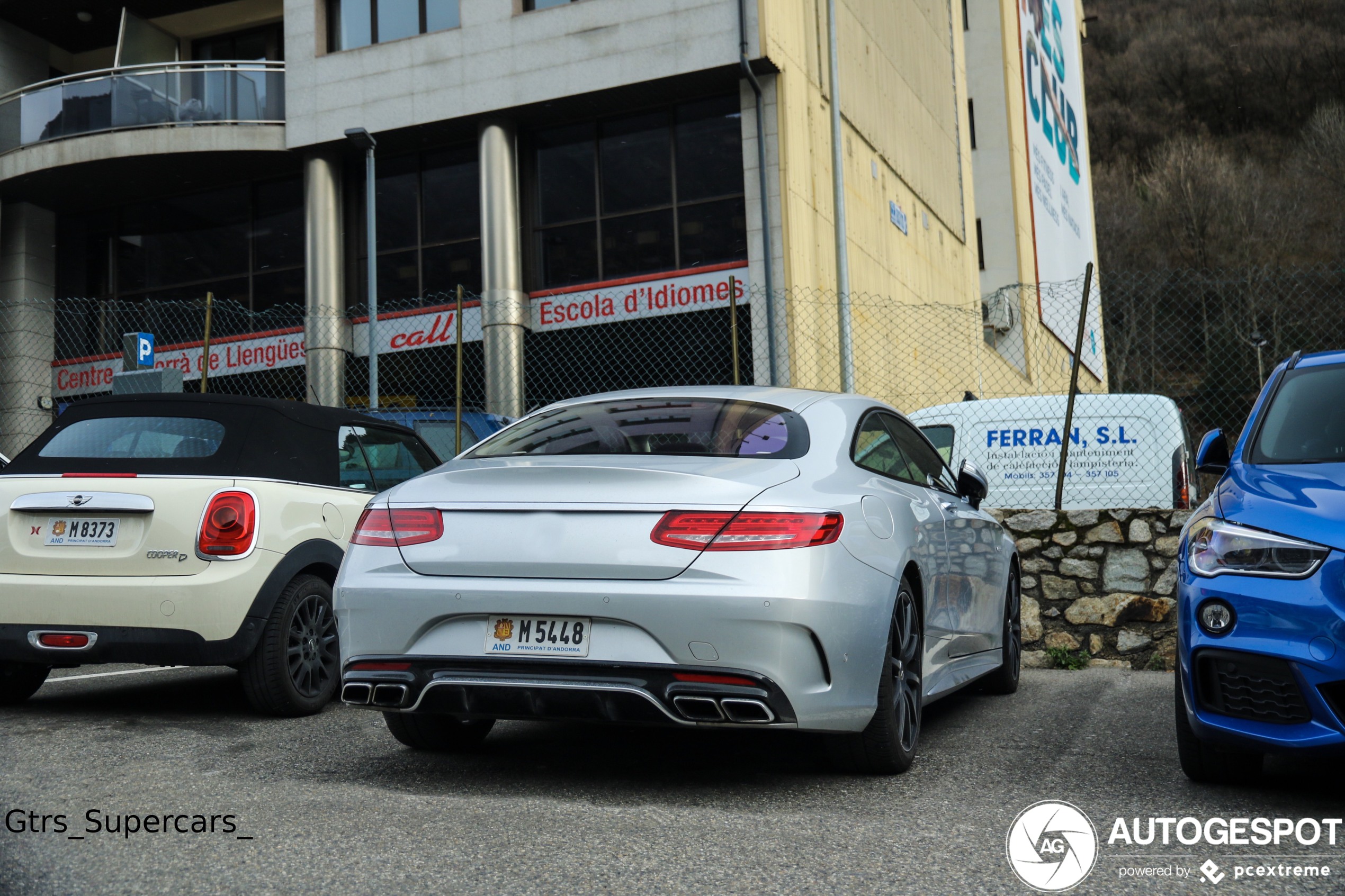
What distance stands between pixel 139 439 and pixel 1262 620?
4644 mm

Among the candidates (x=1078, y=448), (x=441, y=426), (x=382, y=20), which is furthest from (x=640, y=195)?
(x=1078, y=448)

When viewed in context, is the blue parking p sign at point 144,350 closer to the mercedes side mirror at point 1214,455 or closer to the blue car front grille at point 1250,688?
the mercedes side mirror at point 1214,455

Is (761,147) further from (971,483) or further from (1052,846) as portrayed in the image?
(1052,846)

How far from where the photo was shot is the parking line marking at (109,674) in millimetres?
7312

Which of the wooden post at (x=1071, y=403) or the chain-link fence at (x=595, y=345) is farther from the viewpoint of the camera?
the chain-link fence at (x=595, y=345)

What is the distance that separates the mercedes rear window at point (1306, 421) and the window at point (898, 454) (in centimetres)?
129

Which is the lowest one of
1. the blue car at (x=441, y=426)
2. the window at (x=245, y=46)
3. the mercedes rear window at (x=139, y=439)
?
A: the mercedes rear window at (x=139, y=439)

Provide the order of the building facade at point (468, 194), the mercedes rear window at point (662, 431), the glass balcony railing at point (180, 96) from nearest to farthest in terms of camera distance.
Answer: the mercedes rear window at point (662, 431), the building facade at point (468, 194), the glass balcony railing at point (180, 96)

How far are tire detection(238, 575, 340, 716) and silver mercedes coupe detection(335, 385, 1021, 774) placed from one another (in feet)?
4.83

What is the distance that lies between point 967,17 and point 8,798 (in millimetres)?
38754

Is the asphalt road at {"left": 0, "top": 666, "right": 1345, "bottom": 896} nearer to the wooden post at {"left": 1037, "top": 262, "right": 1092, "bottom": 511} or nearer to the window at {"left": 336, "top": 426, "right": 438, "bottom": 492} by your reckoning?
the window at {"left": 336, "top": 426, "right": 438, "bottom": 492}

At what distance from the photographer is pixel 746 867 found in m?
3.15

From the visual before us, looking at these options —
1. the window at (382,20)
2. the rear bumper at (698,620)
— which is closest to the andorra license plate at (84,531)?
the rear bumper at (698,620)

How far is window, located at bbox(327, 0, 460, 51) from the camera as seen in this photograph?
73.7 feet
